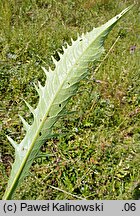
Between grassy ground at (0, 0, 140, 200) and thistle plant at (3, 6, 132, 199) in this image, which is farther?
grassy ground at (0, 0, 140, 200)

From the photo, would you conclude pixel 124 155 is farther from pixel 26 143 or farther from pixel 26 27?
pixel 26 143

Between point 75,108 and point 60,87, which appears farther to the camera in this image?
point 75,108

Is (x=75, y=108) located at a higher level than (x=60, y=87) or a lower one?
lower

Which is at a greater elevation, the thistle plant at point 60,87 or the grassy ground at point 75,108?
the thistle plant at point 60,87

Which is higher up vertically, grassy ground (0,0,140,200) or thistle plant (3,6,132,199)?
thistle plant (3,6,132,199)
